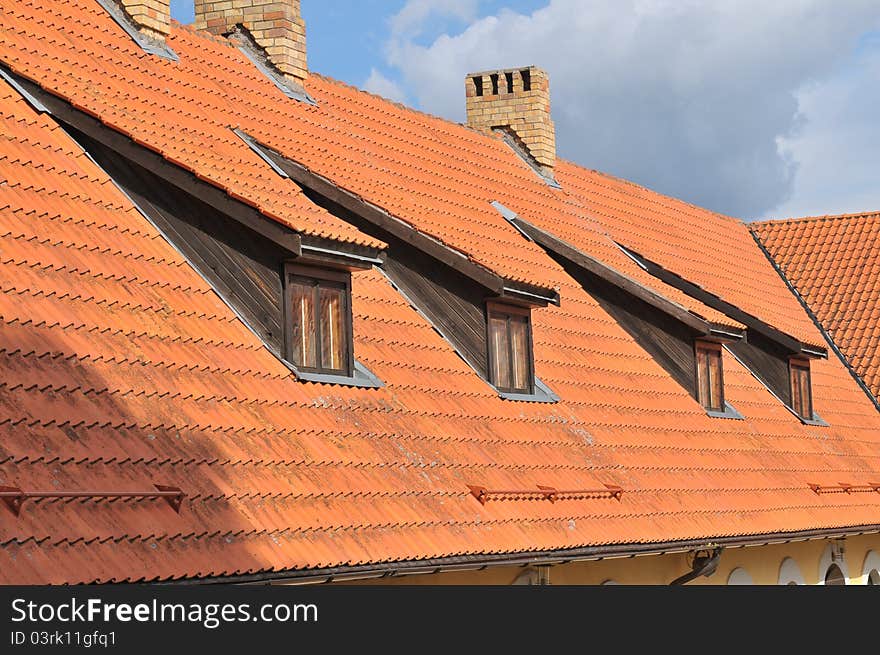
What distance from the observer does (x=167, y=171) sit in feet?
44.5

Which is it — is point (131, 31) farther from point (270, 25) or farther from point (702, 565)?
point (702, 565)

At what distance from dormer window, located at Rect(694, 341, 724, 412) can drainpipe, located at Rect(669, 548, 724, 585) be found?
337 centimetres

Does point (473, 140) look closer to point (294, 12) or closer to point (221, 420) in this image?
point (294, 12)

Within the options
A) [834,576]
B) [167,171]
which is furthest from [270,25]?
[834,576]

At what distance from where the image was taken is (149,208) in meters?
13.7

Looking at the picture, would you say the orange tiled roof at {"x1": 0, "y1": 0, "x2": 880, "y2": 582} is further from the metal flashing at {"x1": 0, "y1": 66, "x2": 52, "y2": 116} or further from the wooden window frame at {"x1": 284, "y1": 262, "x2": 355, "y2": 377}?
the wooden window frame at {"x1": 284, "y1": 262, "x2": 355, "y2": 377}

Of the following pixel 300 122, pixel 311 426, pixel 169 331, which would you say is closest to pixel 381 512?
pixel 311 426

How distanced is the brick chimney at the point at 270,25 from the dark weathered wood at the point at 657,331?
4182mm

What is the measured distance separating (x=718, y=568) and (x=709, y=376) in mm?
3188

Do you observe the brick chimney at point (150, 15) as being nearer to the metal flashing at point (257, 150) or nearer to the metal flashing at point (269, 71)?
the metal flashing at point (257, 150)

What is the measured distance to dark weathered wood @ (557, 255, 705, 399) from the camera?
20.9 m

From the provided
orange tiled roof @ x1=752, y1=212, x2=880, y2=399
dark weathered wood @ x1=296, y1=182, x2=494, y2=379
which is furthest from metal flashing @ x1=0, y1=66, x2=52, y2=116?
orange tiled roof @ x1=752, y1=212, x2=880, y2=399

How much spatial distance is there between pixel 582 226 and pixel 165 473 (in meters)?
13.7

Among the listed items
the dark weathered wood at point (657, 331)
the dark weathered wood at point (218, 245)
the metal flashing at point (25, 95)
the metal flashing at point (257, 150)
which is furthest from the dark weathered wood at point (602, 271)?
the metal flashing at point (25, 95)
